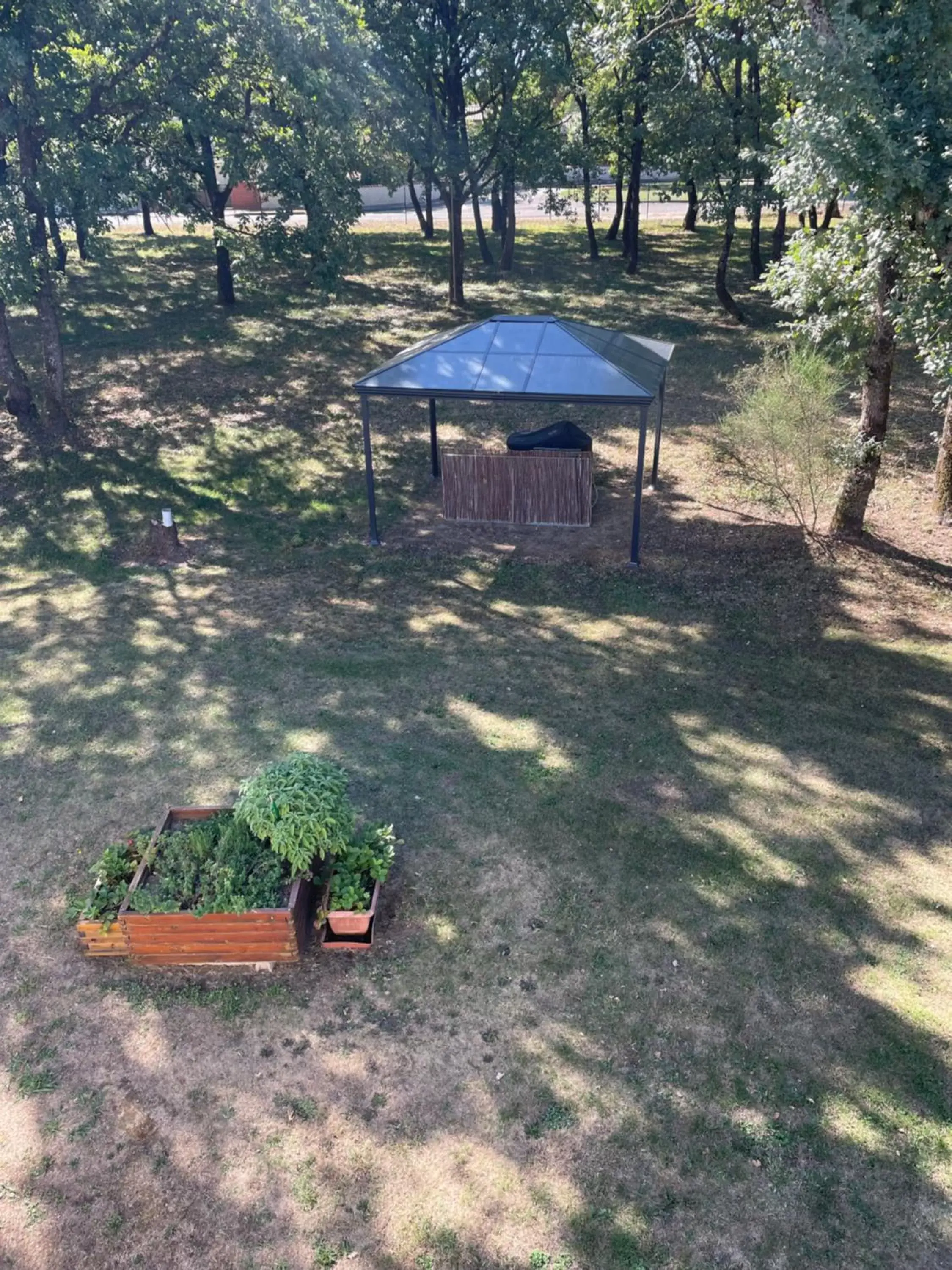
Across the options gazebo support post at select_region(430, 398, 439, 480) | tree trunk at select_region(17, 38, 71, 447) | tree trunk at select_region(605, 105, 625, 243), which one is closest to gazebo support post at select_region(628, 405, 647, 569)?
gazebo support post at select_region(430, 398, 439, 480)

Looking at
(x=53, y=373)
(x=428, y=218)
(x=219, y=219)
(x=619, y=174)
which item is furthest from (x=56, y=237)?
(x=619, y=174)

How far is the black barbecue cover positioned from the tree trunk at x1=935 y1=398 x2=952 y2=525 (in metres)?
5.67

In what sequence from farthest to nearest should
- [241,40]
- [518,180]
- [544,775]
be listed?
[518,180] → [241,40] → [544,775]

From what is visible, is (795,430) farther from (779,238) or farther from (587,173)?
(587,173)

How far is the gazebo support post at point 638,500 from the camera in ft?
41.3

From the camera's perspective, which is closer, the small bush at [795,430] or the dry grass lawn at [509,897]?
the dry grass lawn at [509,897]

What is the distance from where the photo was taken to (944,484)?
577 inches

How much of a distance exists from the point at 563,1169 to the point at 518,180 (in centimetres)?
2942

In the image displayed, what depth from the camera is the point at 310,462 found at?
1814cm

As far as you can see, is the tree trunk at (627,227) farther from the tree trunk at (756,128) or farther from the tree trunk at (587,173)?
the tree trunk at (756,128)

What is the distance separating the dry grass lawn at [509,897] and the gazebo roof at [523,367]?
259 centimetres

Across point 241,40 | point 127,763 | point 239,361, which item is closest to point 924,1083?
point 127,763

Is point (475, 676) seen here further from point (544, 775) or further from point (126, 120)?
point (126, 120)

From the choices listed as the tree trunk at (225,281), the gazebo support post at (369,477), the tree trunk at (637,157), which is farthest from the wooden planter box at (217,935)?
the tree trunk at (225,281)
